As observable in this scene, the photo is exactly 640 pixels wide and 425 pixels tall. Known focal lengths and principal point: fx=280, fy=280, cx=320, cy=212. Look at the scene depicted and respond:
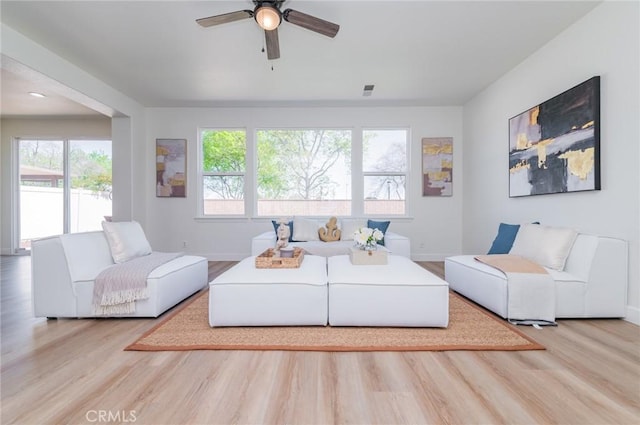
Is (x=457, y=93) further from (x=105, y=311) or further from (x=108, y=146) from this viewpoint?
(x=108, y=146)

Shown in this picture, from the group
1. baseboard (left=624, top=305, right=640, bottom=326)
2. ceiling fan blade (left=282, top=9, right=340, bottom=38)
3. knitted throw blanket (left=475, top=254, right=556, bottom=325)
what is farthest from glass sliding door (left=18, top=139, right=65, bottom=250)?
baseboard (left=624, top=305, right=640, bottom=326)

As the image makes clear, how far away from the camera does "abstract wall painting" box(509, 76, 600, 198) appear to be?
8.18 ft

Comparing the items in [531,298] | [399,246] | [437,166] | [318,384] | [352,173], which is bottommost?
[318,384]

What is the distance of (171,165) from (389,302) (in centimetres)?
458

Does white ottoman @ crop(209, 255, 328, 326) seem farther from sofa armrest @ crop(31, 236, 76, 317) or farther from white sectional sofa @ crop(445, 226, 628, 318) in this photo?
white sectional sofa @ crop(445, 226, 628, 318)

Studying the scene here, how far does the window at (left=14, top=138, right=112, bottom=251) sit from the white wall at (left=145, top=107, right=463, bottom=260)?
1601mm

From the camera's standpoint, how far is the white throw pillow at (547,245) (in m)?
2.45

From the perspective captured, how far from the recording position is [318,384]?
4.83ft

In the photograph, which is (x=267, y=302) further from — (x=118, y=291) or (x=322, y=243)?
(x=322, y=243)

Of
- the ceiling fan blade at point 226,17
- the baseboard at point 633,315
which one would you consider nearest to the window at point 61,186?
the ceiling fan blade at point 226,17

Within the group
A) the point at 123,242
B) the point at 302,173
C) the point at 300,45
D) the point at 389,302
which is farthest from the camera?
the point at 302,173

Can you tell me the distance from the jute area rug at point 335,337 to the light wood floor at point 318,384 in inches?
2.9

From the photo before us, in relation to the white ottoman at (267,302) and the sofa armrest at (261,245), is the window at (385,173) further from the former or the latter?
the white ottoman at (267,302)

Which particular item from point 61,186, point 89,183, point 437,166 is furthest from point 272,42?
point 61,186
